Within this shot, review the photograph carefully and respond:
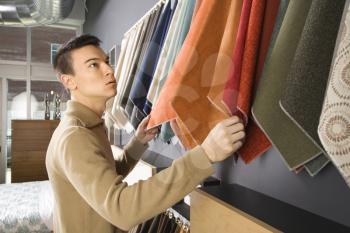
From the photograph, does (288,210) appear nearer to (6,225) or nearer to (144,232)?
(144,232)

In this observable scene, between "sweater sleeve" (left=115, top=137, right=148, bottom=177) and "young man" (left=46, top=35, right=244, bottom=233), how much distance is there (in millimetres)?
203

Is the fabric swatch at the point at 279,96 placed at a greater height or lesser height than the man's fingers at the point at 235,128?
greater

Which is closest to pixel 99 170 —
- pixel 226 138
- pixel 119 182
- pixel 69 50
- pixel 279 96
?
pixel 119 182

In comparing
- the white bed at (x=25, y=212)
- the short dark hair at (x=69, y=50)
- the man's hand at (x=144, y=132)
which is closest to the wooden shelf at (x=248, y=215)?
the man's hand at (x=144, y=132)

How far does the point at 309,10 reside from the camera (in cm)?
58

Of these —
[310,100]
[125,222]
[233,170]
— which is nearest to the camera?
[310,100]

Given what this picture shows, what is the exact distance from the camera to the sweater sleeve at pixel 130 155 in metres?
1.28

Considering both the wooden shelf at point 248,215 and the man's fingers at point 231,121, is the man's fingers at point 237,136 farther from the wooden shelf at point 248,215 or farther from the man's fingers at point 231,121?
the wooden shelf at point 248,215

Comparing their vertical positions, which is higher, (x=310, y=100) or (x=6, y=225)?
(x=310, y=100)

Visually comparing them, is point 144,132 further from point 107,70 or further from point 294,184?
point 294,184

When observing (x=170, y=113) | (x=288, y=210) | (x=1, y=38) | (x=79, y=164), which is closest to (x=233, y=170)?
(x=288, y=210)

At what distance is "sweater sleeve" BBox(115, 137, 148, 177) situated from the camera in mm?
1281

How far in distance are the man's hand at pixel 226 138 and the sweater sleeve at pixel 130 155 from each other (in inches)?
25.4

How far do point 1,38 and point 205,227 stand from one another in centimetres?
490
